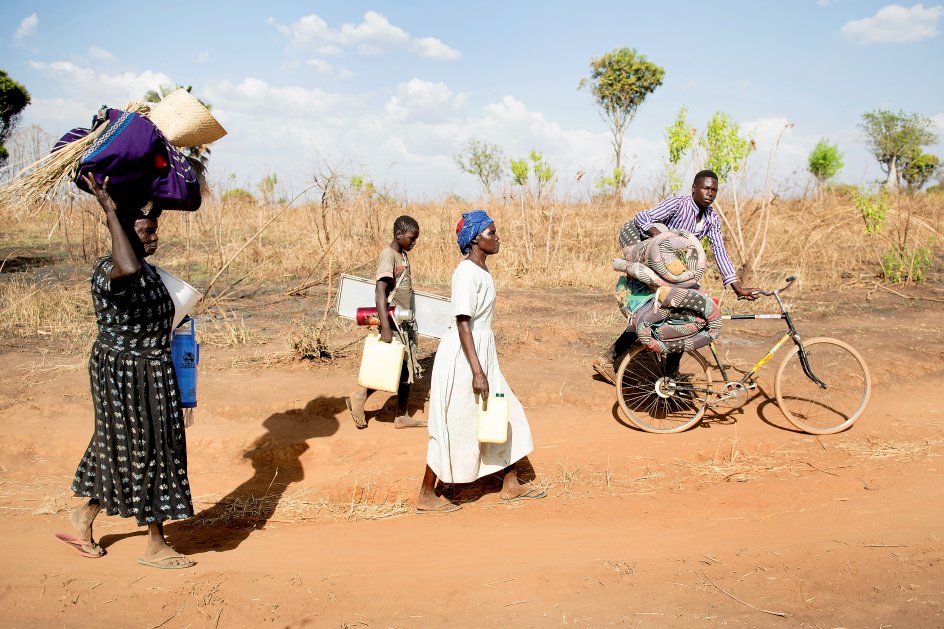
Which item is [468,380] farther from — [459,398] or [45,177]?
[45,177]

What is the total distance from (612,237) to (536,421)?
9.55 metres

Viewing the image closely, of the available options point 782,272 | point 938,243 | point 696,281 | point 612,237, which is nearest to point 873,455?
point 696,281

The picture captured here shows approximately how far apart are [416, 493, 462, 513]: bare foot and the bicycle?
6.38 feet

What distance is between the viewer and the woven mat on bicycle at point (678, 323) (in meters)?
5.27

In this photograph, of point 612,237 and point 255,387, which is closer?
point 255,387

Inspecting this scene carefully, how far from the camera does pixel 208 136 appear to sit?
382 centimetres

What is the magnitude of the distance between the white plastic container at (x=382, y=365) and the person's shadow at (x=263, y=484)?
924 mm

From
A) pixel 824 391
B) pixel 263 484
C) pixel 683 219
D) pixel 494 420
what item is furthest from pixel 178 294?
pixel 824 391

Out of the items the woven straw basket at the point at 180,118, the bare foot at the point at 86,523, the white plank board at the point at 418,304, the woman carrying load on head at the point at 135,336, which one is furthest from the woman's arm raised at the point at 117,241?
the white plank board at the point at 418,304

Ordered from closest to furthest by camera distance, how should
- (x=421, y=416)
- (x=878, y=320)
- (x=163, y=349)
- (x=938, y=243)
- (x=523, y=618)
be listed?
(x=523, y=618) → (x=163, y=349) → (x=421, y=416) → (x=878, y=320) → (x=938, y=243)

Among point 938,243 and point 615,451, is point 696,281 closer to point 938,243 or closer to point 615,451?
point 615,451

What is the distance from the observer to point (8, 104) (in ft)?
52.6

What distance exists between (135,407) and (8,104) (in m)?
16.4

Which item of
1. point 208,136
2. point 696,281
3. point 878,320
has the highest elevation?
point 208,136
